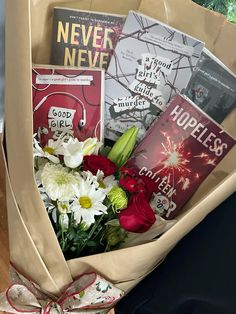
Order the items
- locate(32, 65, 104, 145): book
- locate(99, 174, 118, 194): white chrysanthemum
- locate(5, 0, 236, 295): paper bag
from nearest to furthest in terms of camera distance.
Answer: locate(5, 0, 236, 295): paper bag
locate(99, 174, 118, 194): white chrysanthemum
locate(32, 65, 104, 145): book

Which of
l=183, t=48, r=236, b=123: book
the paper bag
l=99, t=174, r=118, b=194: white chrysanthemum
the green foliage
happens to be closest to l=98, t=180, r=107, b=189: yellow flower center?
l=99, t=174, r=118, b=194: white chrysanthemum

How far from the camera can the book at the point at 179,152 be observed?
87 cm

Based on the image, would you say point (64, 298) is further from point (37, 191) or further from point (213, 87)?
point (213, 87)

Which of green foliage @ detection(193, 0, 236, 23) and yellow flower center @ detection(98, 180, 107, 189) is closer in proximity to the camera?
yellow flower center @ detection(98, 180, 107, 189)

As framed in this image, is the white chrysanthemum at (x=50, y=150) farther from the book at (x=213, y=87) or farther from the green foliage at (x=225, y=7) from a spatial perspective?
the green foliage at (x=225, y=7)

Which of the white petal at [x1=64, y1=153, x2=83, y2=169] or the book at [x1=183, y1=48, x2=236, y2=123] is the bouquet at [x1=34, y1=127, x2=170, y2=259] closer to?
the white petal at [x1=64, y1=153, x2=83, y2=169]

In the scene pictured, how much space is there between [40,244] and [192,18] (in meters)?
0.45

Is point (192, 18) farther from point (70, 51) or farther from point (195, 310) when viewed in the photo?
point (195, 310)

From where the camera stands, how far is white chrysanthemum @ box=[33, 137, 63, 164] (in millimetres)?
796

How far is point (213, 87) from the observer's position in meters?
0.90

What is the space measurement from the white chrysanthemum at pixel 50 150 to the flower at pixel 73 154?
2cm

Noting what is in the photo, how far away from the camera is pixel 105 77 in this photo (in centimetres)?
93

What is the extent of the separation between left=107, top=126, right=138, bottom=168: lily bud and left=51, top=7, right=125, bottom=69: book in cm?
14

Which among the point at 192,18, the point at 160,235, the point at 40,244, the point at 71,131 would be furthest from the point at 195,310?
the point at 192,18
